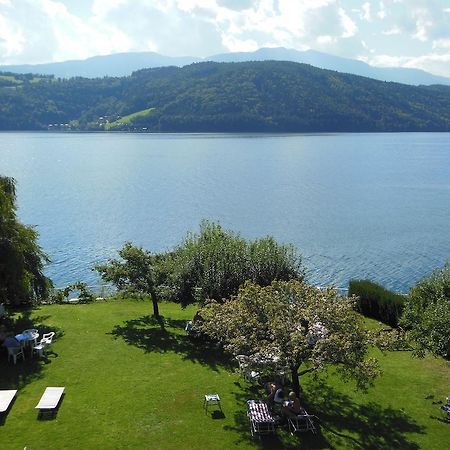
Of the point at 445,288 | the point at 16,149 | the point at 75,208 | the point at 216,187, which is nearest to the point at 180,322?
the point at 445,288

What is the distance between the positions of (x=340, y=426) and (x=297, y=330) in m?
4.10

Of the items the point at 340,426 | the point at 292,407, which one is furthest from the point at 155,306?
the point at 340,426

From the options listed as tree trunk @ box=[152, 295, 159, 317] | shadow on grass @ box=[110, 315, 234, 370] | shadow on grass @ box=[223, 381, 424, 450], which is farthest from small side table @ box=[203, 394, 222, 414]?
tree trunk @ box=[152, 295, 159, 317]

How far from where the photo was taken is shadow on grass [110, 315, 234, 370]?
→ 81.7 ft

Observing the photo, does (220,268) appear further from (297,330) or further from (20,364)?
(20,364)

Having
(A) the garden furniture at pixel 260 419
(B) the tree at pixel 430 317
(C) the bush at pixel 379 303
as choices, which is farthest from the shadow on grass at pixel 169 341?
(C) the bush at pixel 379 303

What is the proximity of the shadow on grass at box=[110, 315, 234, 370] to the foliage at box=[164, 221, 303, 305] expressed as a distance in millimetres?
2140

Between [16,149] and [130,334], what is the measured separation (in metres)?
190

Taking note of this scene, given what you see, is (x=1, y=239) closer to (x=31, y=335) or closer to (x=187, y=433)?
(x=31, y=335)

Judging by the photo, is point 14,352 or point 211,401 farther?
point 14,352

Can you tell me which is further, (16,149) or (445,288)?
(16,149)

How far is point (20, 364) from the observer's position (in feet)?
74.1

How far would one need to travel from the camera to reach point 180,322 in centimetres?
3119


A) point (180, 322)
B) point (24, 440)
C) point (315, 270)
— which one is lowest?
point (315, 270)
